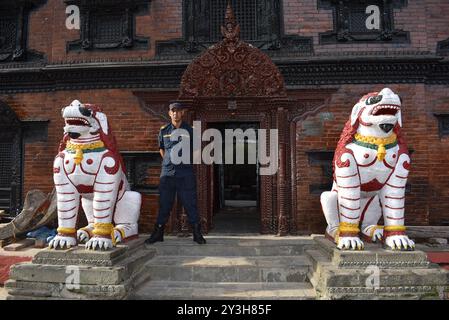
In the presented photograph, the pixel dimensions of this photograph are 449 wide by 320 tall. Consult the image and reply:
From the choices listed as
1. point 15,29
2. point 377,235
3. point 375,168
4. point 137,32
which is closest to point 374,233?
point 377,235

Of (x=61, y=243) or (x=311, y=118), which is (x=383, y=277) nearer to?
(x=311, y=118)

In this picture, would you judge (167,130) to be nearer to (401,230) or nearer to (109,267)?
(109,267)

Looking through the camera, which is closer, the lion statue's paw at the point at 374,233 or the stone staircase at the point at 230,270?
the stone staircase at the point at 230,270

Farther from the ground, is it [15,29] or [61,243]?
[15,29]

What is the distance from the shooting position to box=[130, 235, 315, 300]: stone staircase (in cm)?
397

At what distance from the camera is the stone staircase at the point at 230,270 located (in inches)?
156

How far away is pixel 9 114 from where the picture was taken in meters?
6.64

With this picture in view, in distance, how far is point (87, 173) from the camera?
4121 mm

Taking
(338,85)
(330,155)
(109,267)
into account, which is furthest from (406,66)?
(109,267)

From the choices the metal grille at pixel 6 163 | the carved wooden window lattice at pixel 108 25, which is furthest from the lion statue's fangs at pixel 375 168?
the metal grille at pixel 6 163

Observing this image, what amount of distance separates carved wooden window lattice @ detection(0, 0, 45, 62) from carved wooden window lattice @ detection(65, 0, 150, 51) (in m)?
1.10

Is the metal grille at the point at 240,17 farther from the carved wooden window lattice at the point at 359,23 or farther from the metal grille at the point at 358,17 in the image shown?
the metal grille at the point at 358,17

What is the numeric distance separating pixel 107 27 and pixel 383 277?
22.1ft

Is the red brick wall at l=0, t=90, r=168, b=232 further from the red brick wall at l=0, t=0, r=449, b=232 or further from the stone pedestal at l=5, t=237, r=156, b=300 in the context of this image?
the stone pedestal at l=5, t=237, r=156, b=300
